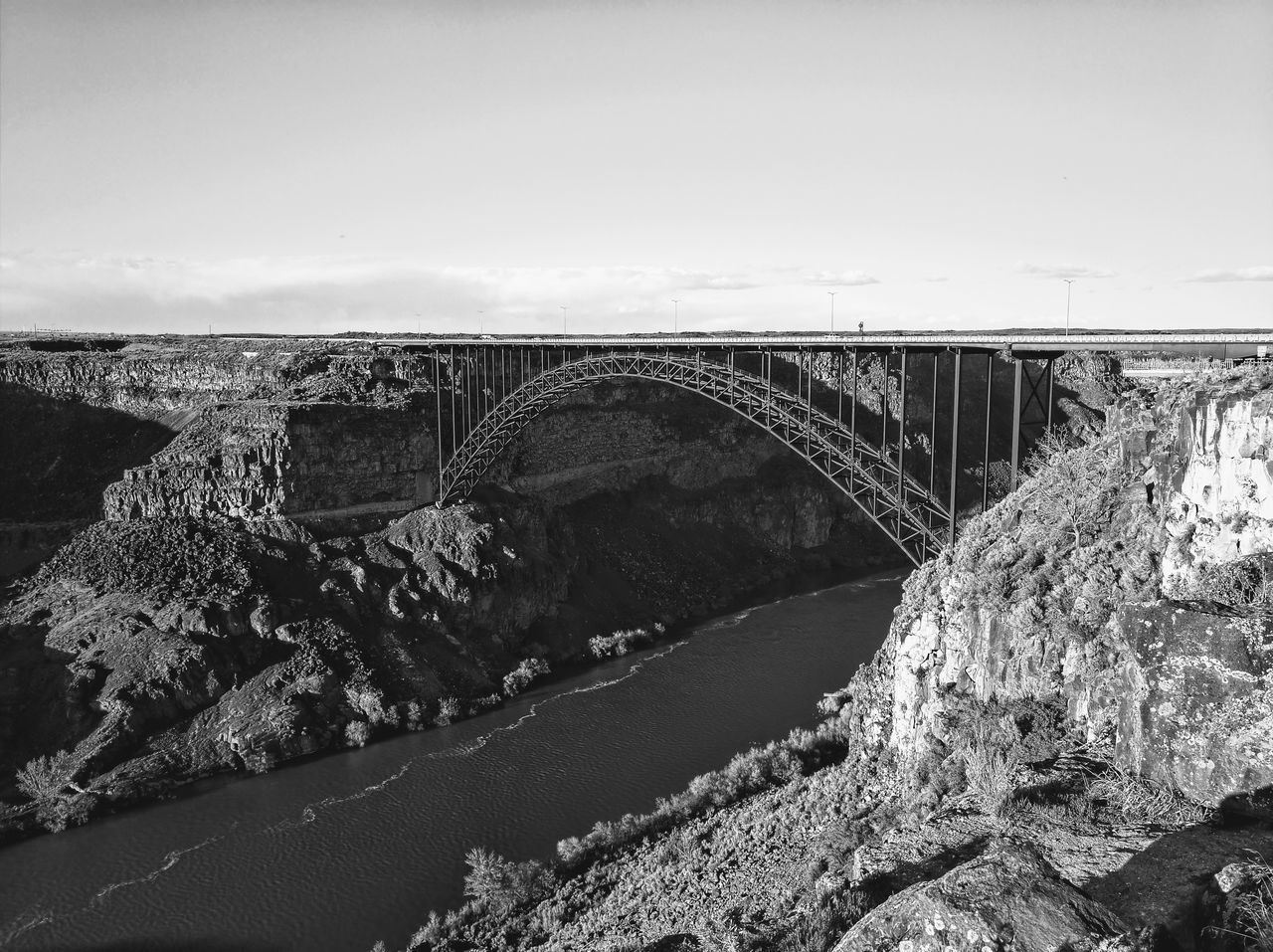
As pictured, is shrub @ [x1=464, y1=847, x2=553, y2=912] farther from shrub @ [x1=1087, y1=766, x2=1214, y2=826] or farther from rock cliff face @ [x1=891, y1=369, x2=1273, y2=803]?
shrub @ [x1=1087, y1=766, x2=1214, y2=826]

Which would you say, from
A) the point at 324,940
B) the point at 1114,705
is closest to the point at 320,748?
the point at 324,940

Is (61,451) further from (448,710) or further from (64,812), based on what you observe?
(448,710)

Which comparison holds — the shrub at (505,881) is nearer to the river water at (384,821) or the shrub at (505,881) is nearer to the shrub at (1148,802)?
the river water at (384,821)

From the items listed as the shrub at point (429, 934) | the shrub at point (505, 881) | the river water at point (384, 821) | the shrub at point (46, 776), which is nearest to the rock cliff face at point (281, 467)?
the shrub at point (46, 776)

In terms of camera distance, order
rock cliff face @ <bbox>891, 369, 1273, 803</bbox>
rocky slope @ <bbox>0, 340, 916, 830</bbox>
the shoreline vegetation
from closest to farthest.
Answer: rock cliff face @ <bbox>891, 369, 1273, 803</bbox> → the shoreline vegetation → rocky slope @ <bbox>0, 340, 916, 830</bbox>

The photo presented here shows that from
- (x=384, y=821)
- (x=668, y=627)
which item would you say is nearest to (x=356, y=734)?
(x=384, y=821)

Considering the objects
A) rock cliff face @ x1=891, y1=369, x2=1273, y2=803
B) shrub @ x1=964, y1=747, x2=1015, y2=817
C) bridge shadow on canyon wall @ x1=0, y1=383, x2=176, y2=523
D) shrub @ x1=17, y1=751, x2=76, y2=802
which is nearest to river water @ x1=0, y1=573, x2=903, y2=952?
shrub @ x1=17, y1=751, x2=76, y2=802
